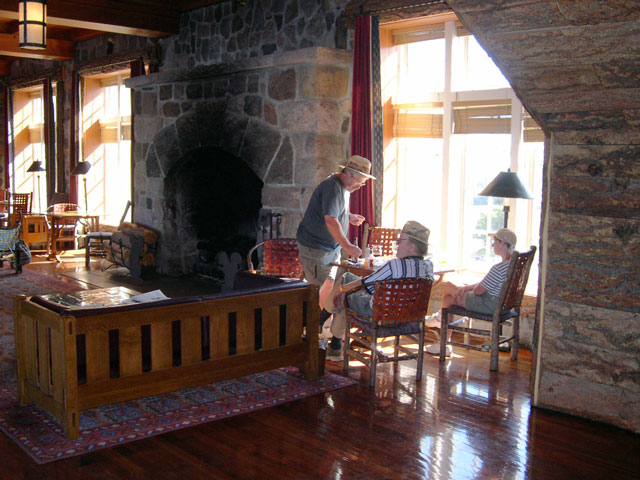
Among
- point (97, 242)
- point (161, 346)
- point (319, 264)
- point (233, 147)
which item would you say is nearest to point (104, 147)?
point (97, 242)

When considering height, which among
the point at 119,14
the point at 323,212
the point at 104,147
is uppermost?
the point at 119,14

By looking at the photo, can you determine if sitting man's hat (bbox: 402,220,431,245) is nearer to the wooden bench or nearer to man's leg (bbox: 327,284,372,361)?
man's leg (bbox: 327,284,372,361)

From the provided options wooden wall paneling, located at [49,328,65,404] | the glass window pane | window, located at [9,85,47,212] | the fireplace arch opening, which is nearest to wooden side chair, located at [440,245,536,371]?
the glass window pane

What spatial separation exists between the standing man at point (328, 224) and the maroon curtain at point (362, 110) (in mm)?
664

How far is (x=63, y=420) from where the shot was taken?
11.2 feet

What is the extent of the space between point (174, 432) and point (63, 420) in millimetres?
565

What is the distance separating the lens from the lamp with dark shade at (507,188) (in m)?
4.79

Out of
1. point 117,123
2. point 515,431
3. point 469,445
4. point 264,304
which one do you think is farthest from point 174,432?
point 117,123

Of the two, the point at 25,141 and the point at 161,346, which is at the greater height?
the point at 25,141

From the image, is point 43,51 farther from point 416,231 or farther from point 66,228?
point 416,231

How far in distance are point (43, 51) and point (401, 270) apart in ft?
28.1

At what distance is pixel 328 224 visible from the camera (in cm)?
496

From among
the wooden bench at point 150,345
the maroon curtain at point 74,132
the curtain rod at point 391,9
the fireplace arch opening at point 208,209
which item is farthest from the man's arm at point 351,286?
the maroon curtain at point 74,132

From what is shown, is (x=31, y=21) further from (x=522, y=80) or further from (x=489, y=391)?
(x=489, y=391)
